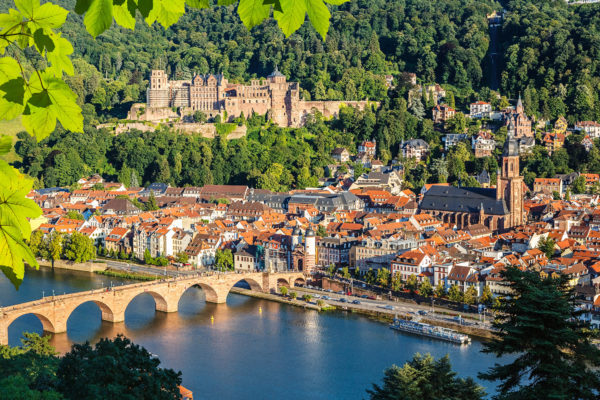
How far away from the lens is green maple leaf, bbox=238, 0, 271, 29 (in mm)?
1061

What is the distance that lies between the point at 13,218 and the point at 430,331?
16.3 metres

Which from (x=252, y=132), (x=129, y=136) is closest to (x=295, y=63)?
(x=252, y=132)

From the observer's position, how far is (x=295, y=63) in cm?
4222

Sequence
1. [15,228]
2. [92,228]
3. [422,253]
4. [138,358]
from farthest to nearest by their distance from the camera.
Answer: [92,228]
[422,253]
[138,358]
[15,228]

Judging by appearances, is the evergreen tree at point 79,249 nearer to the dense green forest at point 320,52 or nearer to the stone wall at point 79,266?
the stone wall at point 79,266

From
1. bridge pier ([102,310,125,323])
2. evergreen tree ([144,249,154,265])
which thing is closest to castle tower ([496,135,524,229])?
evergreen tree ([144,249,154,265])

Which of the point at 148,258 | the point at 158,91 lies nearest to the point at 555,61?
the point at 158,91

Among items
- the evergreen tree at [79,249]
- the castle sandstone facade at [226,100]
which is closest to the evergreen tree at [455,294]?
the evergreen tree at [79,249]

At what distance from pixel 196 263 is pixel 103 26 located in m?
23.6

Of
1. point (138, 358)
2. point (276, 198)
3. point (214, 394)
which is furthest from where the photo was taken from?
point (276, 198)

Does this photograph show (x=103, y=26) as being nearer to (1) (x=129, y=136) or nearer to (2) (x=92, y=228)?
(2) (x=92, y=228)

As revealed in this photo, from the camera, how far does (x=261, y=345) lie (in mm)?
Result: 15953

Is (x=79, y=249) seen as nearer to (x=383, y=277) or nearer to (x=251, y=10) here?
(x=383, y=277)

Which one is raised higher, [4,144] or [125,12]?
[125,12]
